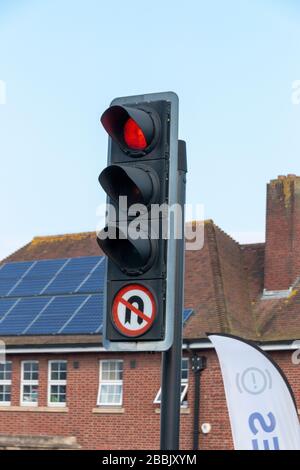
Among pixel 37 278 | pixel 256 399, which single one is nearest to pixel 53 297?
pixel 37 278

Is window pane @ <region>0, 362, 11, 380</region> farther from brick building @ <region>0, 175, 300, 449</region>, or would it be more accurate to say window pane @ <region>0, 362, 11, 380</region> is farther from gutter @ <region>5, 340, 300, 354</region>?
gutter @ <region>5, 340, 300, 354</region>

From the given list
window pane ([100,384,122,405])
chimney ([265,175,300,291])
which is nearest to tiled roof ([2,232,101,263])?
window pane ([100,384,122,405])

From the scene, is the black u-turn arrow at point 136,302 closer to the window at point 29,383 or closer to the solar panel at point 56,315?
the solar panel at point 56,315

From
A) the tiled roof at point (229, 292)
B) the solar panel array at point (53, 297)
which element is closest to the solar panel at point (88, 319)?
the solar panel array at point (53, 297)

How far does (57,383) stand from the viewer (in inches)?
1184

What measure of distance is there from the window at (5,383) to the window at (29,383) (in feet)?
2.00

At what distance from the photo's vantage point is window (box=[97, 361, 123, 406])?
95.3 ft

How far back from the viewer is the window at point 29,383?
30.5 m

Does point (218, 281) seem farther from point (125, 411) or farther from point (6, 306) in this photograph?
point (6, 306)

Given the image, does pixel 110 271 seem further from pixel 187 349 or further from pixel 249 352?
pixel 187 349

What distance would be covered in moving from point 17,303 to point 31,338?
231 centimetres

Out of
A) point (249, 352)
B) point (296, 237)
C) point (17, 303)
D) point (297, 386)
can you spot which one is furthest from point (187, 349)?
point (249, 352)
